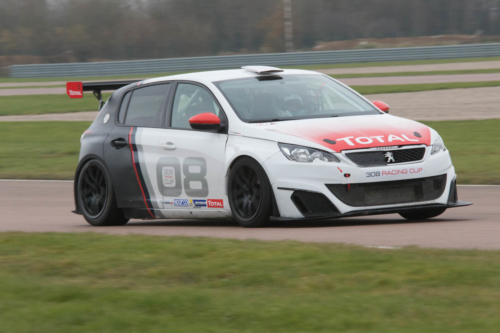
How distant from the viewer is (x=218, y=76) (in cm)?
877

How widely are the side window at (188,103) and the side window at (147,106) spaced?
205 mm

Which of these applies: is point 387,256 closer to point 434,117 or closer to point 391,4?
point 434,117

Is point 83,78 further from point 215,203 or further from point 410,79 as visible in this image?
point 215,203

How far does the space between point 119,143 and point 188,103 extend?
95cm

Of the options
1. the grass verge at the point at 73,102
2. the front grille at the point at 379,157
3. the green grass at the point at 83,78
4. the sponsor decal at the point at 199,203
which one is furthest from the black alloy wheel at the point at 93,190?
the green grass at the point at 83,78

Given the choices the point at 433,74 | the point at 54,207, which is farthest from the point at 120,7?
the point at 54,207

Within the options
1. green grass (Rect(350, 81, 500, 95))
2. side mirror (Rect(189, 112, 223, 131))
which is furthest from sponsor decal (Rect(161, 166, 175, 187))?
green grass (Rect(350, 81, 500, 95))

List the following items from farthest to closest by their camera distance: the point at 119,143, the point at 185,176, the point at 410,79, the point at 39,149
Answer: the point at 410,79, the point at 39,149, the point at 119,143, the point at 185,176

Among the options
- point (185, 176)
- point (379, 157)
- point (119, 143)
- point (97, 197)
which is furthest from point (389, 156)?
point (97, 197)

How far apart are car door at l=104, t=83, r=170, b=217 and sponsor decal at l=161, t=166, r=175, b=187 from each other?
14 centimetres

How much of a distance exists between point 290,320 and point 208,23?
6122 centimetres

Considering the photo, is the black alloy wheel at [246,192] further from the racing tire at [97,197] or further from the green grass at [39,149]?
the green grass at [39,149]

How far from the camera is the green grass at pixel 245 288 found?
4129 mm

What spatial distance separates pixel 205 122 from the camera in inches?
319
